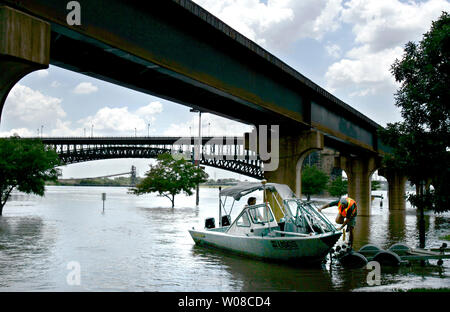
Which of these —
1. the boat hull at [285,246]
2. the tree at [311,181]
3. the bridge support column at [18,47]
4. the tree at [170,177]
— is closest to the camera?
the bridge support column at [18,47]

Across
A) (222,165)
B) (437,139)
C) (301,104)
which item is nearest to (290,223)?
(437,139)

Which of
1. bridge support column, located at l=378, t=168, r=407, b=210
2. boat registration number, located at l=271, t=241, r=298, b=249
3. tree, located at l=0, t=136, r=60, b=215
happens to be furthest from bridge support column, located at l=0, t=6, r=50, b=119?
bridge support column, located at l=378, t=168, r=407, b=210

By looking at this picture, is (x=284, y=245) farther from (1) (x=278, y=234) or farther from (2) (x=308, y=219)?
(2) (x=308, y=219)

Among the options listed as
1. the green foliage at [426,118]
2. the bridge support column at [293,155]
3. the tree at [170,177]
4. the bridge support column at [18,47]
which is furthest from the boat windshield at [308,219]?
the tree at [170,177]

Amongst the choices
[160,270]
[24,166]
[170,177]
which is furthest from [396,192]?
[160,270]

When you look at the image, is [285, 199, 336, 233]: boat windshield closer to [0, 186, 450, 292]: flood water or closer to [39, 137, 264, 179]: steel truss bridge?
[0, 186, 450, 292]: flood water

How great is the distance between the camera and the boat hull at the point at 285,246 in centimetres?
1557

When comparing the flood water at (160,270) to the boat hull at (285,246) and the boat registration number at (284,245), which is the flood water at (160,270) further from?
the boat registration number at (284,245)

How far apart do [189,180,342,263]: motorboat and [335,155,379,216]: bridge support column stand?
37270mm

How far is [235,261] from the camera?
693 inches

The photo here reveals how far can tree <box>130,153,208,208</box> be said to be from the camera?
57.5 metres

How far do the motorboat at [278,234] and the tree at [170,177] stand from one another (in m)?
36.8
